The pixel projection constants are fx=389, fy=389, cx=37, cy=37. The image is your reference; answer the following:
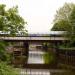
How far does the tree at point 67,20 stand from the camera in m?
47.8

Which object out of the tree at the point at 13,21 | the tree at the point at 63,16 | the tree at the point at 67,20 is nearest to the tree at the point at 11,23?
the tree at the point at 13,21

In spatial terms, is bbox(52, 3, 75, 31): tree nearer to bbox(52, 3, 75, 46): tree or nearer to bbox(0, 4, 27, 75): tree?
bbox(52, 3, 75, 46): tree

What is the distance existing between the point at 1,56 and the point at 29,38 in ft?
123

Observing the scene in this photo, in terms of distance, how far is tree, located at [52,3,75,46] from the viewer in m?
47.8

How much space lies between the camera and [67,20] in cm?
5047

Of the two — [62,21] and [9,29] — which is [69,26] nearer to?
[62,21]

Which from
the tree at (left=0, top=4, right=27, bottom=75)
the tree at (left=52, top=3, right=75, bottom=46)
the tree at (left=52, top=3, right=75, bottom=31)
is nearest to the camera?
the tree at (left=0, top=4, right=27, bottom=75)

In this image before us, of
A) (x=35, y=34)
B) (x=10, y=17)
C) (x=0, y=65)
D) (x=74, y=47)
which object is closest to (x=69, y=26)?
(x=74, y=47)

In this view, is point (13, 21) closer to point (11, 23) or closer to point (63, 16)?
point (11, 23)

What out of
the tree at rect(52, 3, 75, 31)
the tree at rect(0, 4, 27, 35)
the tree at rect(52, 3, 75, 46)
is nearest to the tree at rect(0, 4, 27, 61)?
the tree at rect(0, 4, 27, 35)

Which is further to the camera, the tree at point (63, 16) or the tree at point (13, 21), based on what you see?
the tree at point (63, 16)

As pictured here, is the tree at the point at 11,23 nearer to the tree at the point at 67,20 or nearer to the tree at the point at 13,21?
the tree at the point at 13,21

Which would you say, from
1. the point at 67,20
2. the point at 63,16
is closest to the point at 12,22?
the point at 67,20

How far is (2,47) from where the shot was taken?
15953mm
